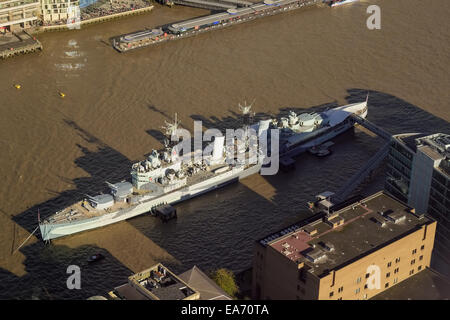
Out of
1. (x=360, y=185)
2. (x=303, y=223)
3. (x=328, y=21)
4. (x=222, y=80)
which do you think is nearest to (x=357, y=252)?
(x=303, y=223)

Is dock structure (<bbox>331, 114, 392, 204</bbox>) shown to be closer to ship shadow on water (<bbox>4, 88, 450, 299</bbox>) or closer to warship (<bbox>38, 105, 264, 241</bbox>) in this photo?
ship shadow on water (<bbox>4, 88, 450, 299</bbox>)

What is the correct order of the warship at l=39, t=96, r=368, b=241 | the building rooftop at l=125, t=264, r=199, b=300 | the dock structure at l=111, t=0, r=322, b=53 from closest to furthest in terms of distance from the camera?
1. the building rooftop at l=125, t=264, r=199, b=300
2. the warship at l=39, t=96, r=368, b=241
3. the dock structure at l=111, t=0, r=322, b=53

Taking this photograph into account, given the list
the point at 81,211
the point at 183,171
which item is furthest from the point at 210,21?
the point at 81,211

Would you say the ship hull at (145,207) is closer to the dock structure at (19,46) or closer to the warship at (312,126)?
the warship at (312,126)

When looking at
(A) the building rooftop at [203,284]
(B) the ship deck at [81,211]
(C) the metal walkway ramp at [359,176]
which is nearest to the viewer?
(A) the building rooftop at [203,284]

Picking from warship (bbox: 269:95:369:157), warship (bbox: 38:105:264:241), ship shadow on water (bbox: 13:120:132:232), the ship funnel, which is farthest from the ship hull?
warship (bbox: 269:95:369:157)

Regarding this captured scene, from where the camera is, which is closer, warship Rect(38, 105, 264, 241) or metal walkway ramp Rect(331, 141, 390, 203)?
warship Rect(38, 105, 264, 241)

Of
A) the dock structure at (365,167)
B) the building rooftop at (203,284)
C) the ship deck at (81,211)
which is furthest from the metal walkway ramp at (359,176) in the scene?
the ship deck at (81,211)
